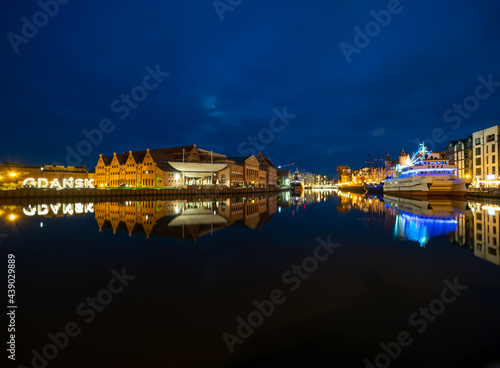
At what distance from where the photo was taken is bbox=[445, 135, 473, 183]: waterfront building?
6112cm

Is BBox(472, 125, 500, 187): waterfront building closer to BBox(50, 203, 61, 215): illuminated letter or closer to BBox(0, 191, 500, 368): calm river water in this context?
BBox(0, 191, 500, 368): calm river water

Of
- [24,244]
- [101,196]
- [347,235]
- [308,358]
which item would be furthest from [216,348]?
[101,196]

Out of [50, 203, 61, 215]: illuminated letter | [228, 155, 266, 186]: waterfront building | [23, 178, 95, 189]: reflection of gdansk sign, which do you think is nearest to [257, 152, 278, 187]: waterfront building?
[228, 155, 266, 186]: waterfront building

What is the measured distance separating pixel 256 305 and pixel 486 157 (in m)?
70.8

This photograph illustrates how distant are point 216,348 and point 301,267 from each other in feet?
15.5

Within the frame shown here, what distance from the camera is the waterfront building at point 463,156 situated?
2406 inches

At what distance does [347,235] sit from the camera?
13586 mm

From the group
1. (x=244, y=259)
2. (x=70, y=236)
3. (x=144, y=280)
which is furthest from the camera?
(x=70, y=236)

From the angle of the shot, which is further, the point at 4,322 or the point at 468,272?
the point at 468,272

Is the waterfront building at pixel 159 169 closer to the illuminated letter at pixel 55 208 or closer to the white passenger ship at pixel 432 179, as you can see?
the illuminated letter at pixel 55 208

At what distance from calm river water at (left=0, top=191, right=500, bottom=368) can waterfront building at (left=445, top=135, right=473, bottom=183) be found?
6691cm

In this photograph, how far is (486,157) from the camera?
53969 mm

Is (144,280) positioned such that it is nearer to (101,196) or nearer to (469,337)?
(469,337)

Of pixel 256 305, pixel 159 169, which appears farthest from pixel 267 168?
pixel 256 305
